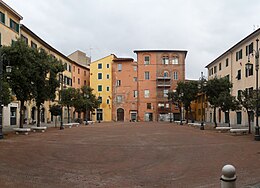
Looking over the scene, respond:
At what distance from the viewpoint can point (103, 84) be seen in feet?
268

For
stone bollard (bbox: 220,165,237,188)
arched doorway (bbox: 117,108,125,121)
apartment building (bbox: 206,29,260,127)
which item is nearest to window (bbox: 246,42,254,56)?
apartment building (bbox: 206,29,260,127)

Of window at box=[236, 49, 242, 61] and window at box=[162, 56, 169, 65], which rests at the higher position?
window at box=[162, 56, 169, 65]

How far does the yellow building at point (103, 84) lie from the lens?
81000 mm

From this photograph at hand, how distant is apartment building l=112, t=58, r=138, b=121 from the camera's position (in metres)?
80.4

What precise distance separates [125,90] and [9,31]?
42.7 meters

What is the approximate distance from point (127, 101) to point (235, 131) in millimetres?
53419

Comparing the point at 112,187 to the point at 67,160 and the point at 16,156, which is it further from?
the point at 16,156

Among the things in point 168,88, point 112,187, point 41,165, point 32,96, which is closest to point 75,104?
point 32,96

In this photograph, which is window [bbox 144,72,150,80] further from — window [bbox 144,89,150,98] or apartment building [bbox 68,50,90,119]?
apartment building [bbox 68,50,90,119]

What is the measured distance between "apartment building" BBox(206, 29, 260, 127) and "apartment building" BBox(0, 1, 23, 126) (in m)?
28.9

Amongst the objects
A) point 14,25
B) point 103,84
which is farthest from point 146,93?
point 14,25

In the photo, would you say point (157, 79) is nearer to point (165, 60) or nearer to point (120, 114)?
point (165, 60)

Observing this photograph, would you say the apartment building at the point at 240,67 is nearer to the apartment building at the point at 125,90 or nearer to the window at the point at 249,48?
the window at the point at 249,48

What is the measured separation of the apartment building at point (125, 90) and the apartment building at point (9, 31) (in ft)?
125
